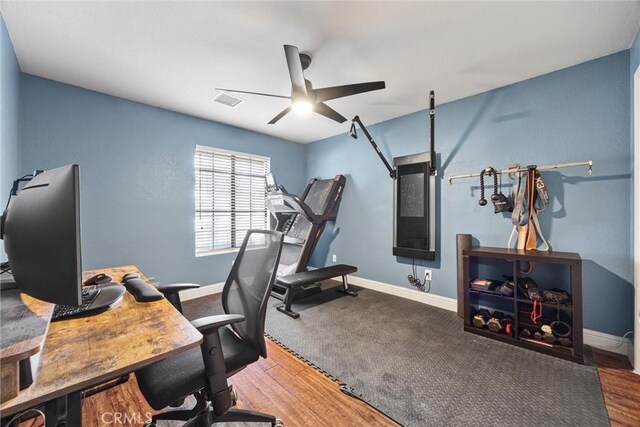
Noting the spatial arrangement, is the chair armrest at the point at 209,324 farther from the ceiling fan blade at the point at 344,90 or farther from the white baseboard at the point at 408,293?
the white baseboard at the point at 408,293

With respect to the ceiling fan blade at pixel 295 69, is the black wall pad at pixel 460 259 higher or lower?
lower

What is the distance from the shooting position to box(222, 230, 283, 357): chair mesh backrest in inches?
51.7

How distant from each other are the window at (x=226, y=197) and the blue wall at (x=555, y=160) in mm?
2110

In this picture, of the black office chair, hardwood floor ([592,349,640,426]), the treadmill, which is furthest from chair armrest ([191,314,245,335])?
the treadmill

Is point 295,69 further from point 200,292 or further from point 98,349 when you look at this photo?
point 200,292

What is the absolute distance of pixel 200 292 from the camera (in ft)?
11.8

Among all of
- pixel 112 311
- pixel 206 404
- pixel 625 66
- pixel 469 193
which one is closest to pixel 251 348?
pixel 206 404

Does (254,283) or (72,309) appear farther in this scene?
(254,283)

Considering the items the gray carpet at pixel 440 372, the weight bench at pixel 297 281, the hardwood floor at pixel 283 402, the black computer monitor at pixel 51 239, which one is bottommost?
the hardwood floor at pixel 283 402

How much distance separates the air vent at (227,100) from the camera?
9.55 ft

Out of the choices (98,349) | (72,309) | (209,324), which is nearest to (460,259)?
(209,324)

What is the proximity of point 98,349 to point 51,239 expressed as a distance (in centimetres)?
38

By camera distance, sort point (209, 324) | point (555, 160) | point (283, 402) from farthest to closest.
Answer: point (555, 160)
point (283, 402)
point (209, 324)

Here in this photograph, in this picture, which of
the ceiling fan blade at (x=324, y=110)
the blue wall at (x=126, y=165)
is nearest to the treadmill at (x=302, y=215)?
the blue wall at (x=126, y=165)
